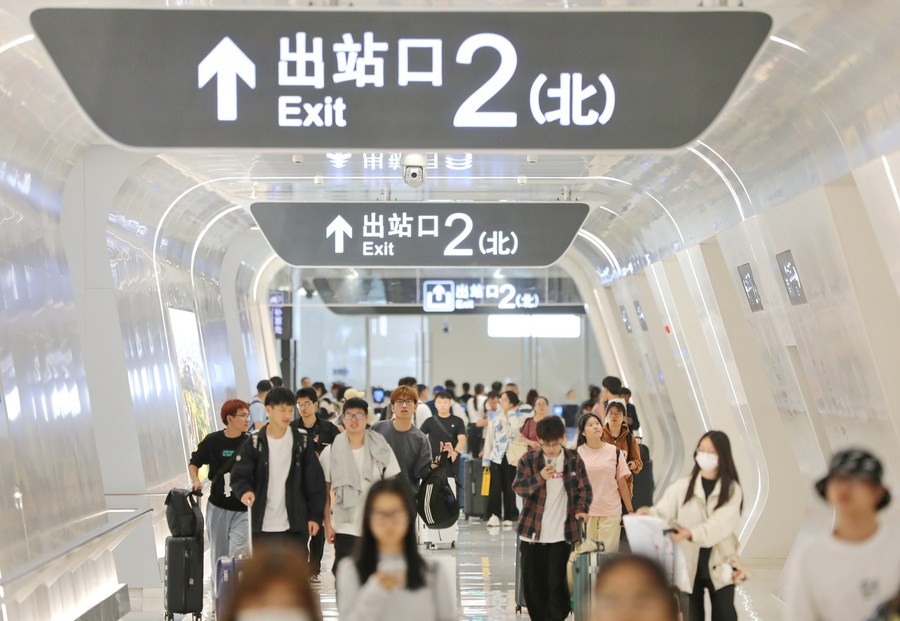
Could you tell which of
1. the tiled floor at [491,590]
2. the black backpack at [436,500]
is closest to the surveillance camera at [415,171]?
the black backpack at [436,500]

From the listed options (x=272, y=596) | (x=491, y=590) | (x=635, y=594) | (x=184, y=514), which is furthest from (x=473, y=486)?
(x=635, y=594)

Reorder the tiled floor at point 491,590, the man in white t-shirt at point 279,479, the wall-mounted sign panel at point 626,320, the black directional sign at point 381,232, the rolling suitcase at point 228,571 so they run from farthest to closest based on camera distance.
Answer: the wall-mounted sign panel at point 626,320
the black directional sign at point 381,232
the tiled floor at point 491,590
the man in white t-shirt at point 279,479
the rolling suitcase at point 228,571

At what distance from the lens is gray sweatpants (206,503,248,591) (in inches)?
352

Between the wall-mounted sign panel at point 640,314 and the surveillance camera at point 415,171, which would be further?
the wall-mounted sign panel at point 640,314

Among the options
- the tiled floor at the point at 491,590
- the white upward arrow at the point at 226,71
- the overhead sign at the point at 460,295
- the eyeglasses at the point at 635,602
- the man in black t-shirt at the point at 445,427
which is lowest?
the tiled floor at the point at 491,590

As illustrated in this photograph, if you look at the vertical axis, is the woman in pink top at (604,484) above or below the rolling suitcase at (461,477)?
below

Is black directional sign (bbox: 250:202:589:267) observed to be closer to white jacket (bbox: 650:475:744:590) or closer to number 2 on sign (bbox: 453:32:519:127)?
white jacket (bbox: 650:475:744:590)

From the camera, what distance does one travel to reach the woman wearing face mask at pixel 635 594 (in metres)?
3.22

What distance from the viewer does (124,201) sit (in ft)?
41.5

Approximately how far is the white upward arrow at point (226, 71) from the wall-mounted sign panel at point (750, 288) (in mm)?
6985

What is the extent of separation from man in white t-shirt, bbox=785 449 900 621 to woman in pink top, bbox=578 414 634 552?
4.51m

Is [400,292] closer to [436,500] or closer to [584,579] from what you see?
[436,500]

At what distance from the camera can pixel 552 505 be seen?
8.51 m

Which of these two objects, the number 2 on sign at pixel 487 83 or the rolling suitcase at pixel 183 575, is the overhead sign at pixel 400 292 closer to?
the rolling suitcase at pixel 183 575
